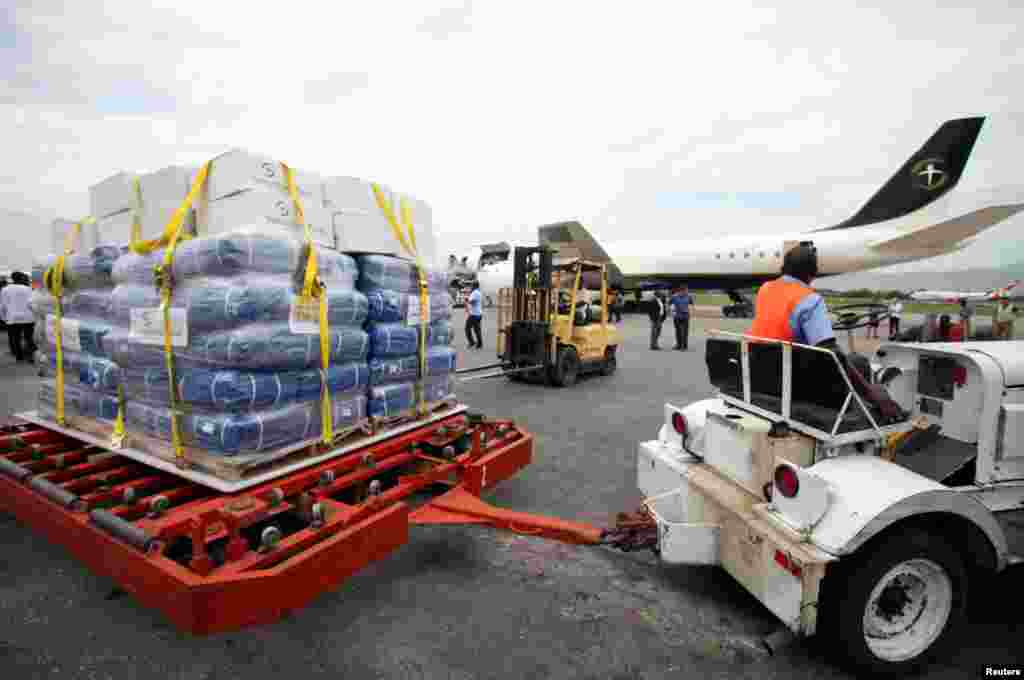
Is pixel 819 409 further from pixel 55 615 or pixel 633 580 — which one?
pixel 55 615

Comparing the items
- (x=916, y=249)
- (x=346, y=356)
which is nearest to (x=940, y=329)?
(x=346, y=356)

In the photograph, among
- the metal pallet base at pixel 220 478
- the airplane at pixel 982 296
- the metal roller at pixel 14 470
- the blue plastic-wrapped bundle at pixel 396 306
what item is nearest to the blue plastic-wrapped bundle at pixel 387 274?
the blue plastic-wrapped bundle at pixel 396 306

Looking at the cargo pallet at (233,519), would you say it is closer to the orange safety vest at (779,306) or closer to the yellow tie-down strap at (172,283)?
the yellow tie-down strap at (172,283)

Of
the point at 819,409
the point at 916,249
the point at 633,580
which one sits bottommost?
the point at 633,580

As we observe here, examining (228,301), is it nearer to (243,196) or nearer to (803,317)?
(243,196)

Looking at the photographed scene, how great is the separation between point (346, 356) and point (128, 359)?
129 cm

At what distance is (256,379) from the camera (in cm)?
281

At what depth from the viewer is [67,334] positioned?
3697mm

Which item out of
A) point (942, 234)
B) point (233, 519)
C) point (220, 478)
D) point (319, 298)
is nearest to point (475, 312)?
point (319, 298)

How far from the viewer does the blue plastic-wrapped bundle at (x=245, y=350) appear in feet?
8.81

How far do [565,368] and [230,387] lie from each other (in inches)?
284

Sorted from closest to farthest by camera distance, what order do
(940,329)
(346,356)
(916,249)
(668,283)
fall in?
(346,356), (940,329), (916,249), (668,283)

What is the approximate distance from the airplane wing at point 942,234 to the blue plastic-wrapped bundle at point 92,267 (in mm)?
27258

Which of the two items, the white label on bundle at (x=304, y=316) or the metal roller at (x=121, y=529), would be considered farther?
the white label on bundle at (x=304, y=316)
